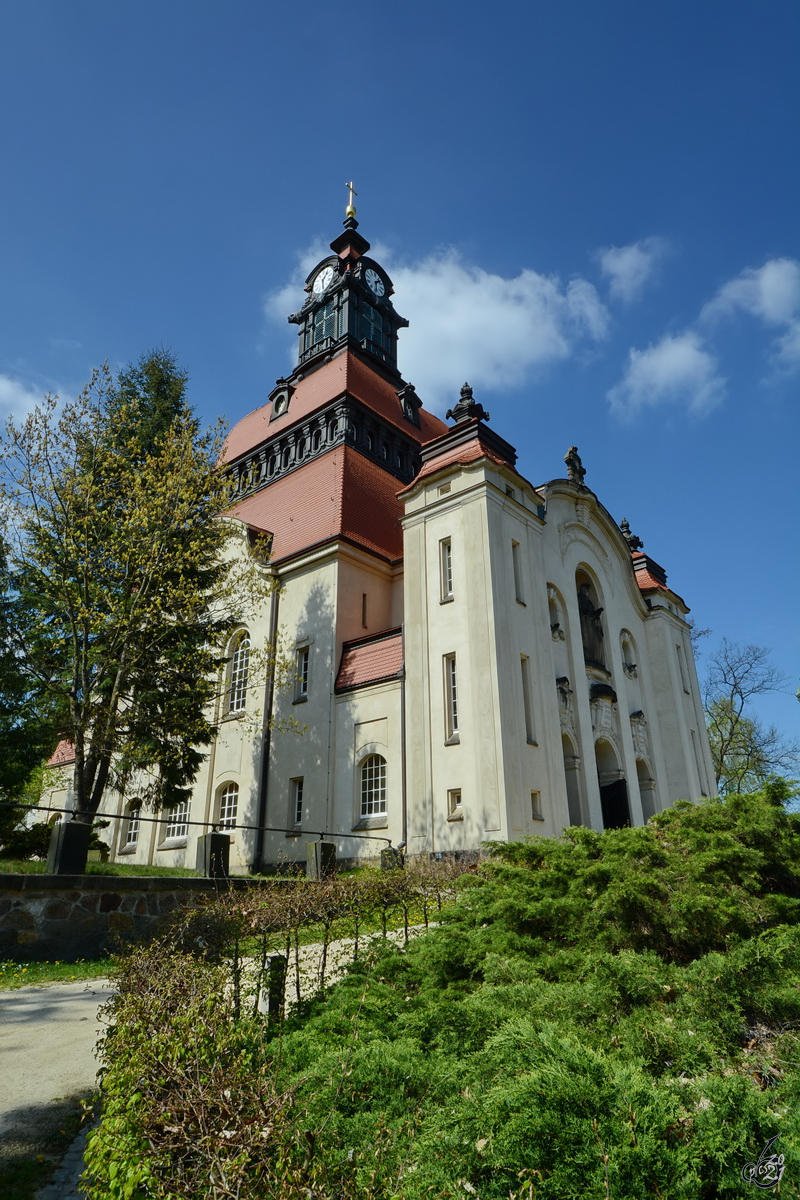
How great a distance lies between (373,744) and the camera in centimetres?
2028

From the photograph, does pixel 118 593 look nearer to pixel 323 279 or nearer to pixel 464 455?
pixel 464 455

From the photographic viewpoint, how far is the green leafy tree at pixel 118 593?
15594 mm

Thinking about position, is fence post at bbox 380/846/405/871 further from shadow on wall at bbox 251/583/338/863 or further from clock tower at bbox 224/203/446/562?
clock tower at bbox 224/203/446/562

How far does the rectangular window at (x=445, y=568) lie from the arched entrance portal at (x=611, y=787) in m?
7.34

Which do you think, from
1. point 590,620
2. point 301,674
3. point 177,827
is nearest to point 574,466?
point 590,620

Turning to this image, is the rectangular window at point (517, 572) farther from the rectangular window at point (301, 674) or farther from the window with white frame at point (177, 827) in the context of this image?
the window with white frame at point (177, 827)

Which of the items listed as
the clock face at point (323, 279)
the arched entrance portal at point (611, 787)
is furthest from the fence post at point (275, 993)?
the clock face at point (323, 279)

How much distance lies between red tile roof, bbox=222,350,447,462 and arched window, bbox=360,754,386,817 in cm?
1333

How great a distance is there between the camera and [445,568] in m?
20.4

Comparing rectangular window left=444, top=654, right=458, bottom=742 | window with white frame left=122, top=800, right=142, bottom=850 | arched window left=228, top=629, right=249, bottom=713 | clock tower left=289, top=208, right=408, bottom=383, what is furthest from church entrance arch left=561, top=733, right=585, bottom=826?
clock tower left=289, top=208, right=408, bottom=383

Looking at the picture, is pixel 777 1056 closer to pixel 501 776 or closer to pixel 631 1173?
pixel 631 1173

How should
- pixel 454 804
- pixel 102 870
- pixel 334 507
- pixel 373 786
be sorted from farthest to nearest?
pixel 334 507 → pixel 373 786 → pixel 454 804 → pixel 102 870

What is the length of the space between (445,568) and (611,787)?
363 inches

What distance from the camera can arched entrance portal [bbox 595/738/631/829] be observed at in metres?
23.0
